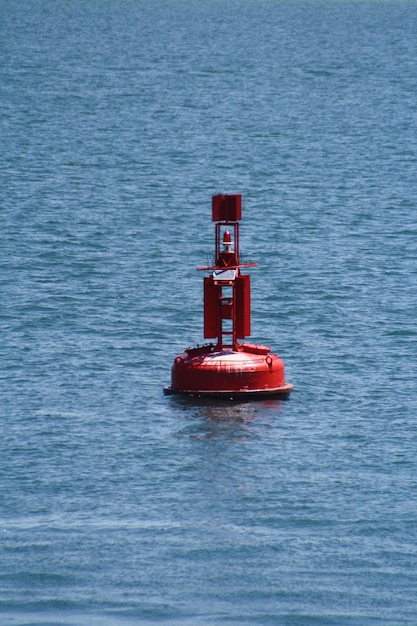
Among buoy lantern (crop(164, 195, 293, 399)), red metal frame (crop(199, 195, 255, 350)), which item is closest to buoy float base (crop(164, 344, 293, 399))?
buoy lantern (crop(164, 195, 293, 399))

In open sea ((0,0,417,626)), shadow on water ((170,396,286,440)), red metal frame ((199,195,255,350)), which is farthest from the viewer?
red metal frame ((199,195,255,350))

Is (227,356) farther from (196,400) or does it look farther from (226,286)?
(226,286)

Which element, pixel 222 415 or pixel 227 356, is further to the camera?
pixel 227 356

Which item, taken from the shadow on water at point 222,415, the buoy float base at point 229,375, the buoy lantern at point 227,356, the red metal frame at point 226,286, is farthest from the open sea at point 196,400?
the red metal frame at point 226,286

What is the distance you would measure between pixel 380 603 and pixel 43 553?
6658mm

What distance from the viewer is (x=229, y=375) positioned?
43906mm

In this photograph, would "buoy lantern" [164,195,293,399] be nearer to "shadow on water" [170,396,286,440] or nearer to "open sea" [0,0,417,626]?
"shadow on water" [170,396,286,440]

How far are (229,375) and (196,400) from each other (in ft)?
3.68

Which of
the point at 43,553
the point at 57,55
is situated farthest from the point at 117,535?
the point at 57,55

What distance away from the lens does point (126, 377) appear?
47281mm

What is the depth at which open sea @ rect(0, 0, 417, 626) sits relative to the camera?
3198 cm

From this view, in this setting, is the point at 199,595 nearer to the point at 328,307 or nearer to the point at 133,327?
the point at 133,327

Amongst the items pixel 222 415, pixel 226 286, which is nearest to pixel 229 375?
pixel 222 415

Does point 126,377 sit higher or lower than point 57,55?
lower
